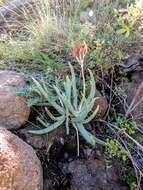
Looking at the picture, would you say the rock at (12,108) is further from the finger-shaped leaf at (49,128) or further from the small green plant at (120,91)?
the small green plant at (120,91)

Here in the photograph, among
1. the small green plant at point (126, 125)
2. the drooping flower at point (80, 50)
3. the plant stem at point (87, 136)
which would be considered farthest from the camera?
the small green plant at point (126, 125)

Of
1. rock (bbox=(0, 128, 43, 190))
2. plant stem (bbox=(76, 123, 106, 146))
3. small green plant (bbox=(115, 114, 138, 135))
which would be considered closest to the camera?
rock (bbox=(0, 128, 43, 190))

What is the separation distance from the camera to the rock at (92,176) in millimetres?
2148

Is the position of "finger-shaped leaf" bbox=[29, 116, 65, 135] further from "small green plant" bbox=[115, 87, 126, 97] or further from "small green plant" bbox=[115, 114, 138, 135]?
"small green plant" bbox=[115, 87, 126, 97]

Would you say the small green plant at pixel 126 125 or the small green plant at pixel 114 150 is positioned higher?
the small green plant at pixel 126 125

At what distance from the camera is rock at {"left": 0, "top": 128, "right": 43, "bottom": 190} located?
1736 millimetres

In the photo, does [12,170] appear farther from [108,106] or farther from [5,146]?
[108,106]

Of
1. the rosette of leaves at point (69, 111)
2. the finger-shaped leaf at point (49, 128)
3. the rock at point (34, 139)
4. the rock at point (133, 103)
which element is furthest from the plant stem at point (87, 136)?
the rock at point (133, 103)

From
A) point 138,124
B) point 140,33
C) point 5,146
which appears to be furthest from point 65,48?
point 5,146

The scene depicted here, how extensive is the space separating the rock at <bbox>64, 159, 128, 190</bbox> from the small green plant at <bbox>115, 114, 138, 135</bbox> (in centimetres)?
31

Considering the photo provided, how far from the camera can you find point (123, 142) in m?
2.31

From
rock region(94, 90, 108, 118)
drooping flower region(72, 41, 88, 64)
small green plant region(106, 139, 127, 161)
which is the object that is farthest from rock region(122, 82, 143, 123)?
drooping flower region(72, 41, 88, 64)

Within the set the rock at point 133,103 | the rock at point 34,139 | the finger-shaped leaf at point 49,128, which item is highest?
the rock at point 133,103

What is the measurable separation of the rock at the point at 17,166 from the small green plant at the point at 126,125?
731 millimetres
